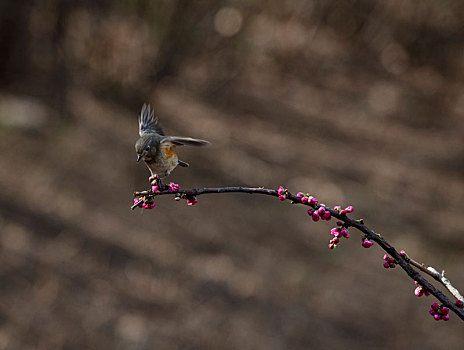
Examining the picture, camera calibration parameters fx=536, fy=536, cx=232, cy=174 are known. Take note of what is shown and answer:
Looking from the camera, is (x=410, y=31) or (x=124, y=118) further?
(x=124, y=118)

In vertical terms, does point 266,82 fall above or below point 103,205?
above

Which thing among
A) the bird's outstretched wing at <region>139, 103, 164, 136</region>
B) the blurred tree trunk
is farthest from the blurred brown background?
the bird's outstretched wing at <region>139, 103, 164, 136</region>

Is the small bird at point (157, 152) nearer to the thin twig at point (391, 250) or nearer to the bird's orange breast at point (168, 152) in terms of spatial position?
the bird's orange breast at point (168, 152)

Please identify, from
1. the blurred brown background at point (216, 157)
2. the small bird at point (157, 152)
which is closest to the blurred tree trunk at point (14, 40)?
the blurred brown background at point (216, 157)

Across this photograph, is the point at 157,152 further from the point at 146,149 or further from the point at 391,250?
the point at 391,250

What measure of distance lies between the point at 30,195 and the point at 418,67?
5403 millimetres

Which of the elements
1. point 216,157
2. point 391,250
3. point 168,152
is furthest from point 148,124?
point 216,157

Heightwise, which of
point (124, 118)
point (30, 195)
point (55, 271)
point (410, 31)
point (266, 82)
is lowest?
point (55, 271)

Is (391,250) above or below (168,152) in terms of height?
below

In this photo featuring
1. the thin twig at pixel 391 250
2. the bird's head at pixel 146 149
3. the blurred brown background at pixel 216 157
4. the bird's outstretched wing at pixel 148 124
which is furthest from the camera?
the blurred brown background at pixel 216 157

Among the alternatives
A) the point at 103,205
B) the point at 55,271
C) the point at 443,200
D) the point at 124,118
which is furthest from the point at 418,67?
the point at 55,271

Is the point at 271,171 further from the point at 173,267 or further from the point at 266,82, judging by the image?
the point at 173,267

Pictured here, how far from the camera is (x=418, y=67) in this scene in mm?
7023

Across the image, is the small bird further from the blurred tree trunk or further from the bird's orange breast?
the blurred tree trunk
